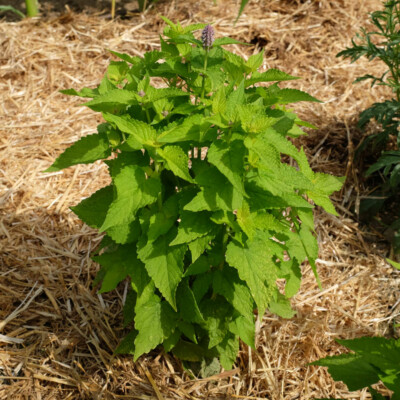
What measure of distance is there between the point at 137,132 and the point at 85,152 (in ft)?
0.84

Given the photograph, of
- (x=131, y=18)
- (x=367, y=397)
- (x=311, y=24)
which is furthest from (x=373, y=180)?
(x=131, y=18)

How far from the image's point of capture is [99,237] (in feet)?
9.08

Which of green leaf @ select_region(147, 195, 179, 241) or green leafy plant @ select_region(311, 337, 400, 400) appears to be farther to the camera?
green leaf @ select_region(147, 195, 179, 241)

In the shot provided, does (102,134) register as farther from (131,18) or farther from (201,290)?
(131,18)

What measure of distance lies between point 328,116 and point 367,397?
201cm

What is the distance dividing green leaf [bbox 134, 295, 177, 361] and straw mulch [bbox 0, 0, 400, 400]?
0.45 m

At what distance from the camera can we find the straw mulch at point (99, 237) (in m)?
2.20

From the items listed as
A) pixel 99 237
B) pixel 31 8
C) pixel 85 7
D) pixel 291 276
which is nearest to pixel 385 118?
pixel 291 276

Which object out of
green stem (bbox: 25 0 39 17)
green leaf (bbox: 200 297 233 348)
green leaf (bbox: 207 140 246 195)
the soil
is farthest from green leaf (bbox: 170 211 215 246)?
green stem (bbox: 25 0 39 17)

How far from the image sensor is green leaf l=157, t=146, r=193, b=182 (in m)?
1.46

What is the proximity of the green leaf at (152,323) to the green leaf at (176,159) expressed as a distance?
60cm

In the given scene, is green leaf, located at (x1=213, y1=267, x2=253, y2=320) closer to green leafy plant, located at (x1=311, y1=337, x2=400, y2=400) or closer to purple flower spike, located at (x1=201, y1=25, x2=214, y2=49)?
green leafy plant, located at (x1=311, y1=337, x2=400, y2=400)

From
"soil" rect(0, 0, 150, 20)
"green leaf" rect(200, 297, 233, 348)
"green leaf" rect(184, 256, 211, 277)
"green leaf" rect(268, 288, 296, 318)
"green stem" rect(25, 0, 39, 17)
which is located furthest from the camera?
"soil" rect(0, 0, 150, 20)

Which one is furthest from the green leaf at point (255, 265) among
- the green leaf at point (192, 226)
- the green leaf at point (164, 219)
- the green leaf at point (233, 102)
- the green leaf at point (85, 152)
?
the green leaf at point (85, 152)
